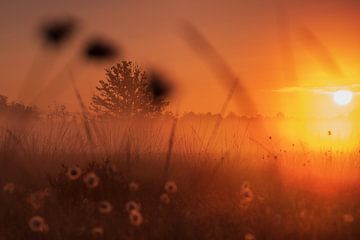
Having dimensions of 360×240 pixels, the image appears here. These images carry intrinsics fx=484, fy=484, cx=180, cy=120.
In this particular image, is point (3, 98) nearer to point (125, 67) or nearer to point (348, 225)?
point (125, 67)

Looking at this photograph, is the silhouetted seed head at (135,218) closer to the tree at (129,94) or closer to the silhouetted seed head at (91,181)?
the silhouetted seed head at (91,181)

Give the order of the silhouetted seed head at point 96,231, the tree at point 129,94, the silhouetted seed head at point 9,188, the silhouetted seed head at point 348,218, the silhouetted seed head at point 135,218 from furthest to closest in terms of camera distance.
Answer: the tree at point 129,94 → the silhouetted seed head at point 9,188 → the silhouetted seed head at point 348,218 → the silhouetted seed head at point 135,218 → the silhouetted seed head at point 96,231

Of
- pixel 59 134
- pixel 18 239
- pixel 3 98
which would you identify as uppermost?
pixel 3 98

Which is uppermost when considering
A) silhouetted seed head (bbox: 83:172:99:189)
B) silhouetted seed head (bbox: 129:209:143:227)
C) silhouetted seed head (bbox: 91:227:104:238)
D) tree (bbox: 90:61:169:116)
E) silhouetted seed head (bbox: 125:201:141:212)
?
tree (bbox: 90:61:169:116)

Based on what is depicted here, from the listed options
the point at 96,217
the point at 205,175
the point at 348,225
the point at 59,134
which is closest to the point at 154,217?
the point at 96,217

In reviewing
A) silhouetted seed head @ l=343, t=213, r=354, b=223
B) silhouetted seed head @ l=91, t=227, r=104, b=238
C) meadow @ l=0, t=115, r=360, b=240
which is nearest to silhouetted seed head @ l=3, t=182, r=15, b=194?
meadow @ l=0, t=115, r=360, b=240

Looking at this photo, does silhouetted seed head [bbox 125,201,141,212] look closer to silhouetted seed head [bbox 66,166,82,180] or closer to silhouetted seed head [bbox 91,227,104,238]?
silhouetted seed head [bbox 91,227,104,238]

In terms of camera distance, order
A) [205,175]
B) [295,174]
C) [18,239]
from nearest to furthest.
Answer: [18,239], [205,175], [295,174]

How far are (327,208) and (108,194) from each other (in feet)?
9.87

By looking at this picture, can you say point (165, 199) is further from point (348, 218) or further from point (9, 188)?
point (9, 188)

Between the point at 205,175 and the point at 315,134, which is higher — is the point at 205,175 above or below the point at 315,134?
below

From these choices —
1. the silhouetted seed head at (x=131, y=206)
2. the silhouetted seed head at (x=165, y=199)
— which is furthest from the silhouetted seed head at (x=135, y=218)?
the silhouetted seed head at (x=165, y=199)

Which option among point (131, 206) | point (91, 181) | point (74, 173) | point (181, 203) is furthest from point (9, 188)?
point (181, 203)

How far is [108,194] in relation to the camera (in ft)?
22.1
